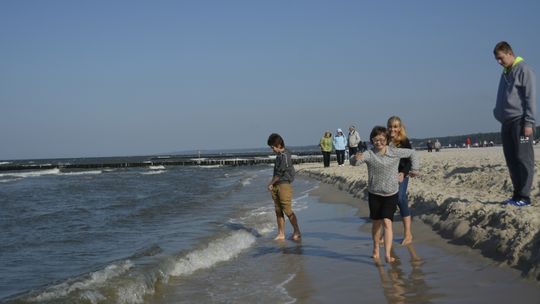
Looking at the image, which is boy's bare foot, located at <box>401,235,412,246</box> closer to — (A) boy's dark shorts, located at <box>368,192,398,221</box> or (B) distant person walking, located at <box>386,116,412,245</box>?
(B) distant person walking, located at <box>386,116,412,245</box>

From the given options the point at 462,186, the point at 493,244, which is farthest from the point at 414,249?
the point at 462,186

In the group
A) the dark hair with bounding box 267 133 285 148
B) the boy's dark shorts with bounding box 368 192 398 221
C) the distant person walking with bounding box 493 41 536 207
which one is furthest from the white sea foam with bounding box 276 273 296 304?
the distant person walking with bounding box 493 41 536 207

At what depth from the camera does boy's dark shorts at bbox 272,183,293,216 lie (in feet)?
27.4

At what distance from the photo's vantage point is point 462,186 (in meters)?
10.6

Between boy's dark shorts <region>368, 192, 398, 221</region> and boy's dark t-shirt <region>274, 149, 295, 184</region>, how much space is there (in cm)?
266

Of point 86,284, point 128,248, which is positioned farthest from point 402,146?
point 128,248

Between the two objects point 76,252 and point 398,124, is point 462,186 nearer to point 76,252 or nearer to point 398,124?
point 398,124

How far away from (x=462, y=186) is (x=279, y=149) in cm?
441

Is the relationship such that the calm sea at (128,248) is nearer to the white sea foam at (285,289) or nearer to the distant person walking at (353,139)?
the white sea foam at (285,289)

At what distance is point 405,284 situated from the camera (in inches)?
192

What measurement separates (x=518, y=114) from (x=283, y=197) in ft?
11.9

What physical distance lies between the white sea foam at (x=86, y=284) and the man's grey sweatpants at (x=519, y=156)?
5.05 meters

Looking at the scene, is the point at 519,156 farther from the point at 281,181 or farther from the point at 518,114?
the point at 281,181

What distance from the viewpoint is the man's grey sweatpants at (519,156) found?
6.55 meters
